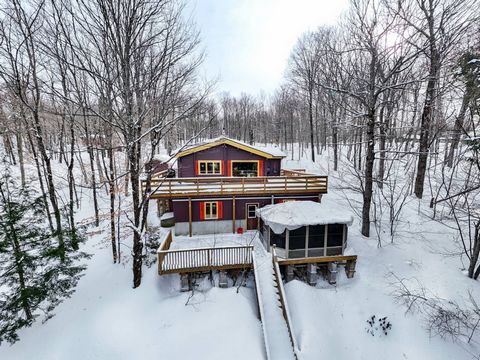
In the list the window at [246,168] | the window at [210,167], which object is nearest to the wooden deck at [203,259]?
the window at [210,167]

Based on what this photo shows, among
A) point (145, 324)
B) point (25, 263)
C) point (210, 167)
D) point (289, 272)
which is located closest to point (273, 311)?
point (289, 272)

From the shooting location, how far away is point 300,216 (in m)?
9.98

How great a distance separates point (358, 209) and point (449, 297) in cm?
622

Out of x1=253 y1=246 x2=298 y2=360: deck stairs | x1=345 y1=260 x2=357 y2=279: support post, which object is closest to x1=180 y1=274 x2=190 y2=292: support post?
x1=253 y1=246 x2=298 y2=360: deck stairs

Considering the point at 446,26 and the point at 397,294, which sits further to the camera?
the point at 446,26

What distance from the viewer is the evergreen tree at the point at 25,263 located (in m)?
6.80

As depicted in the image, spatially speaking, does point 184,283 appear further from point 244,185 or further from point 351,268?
point 351,268

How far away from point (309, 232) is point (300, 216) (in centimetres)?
88

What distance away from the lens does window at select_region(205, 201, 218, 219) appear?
1285 centimetres

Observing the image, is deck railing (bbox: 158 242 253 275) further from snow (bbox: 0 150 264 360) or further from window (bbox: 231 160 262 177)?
window (bbox: 231 160 262 177)

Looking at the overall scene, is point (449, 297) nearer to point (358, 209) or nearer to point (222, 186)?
point (358, 209)

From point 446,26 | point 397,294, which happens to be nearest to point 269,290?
point 397,294

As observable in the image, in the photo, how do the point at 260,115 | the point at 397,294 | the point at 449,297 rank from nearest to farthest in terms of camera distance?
1. the point at 449,297
2. the point at 397,294
3. the point at 260,115

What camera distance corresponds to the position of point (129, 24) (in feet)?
21.1
